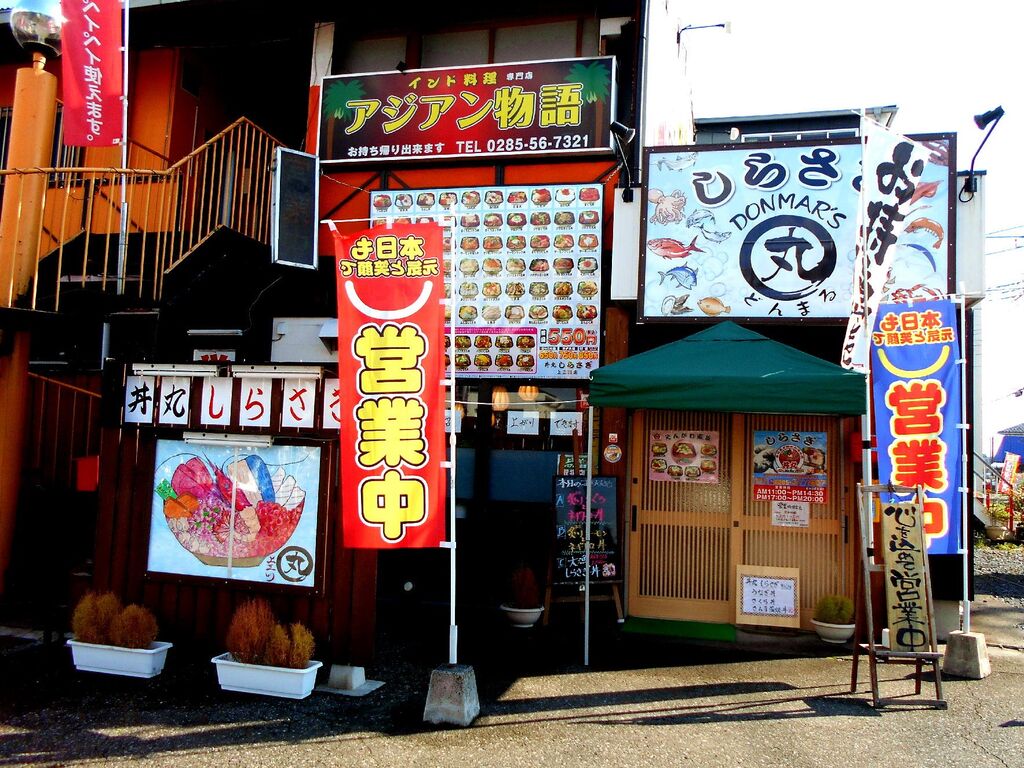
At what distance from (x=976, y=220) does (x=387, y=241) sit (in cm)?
664

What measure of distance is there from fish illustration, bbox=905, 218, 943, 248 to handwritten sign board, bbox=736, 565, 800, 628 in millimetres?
4109

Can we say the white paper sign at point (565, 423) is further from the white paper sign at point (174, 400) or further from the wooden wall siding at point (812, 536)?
the white paper sign at point (174, 400)

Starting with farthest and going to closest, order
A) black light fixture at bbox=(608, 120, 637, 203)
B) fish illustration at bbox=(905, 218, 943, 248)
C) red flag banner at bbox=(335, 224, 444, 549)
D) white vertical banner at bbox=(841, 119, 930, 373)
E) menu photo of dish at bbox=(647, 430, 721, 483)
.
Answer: black light fixture at bbox=(608, 120, 637, 203), menu photo of dish at bbox=(647, 430, 721, 483), fish illustration at bbox=(905, 218, 943, 248), white vertical banner at bbox=(841, 119, 930, 373), red flag banner at bbox=(335, 224, 444, 549)

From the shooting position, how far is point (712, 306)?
9023mm

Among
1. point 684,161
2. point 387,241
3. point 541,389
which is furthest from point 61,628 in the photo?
point 684,161

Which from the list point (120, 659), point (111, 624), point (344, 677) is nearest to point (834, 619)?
point (344, 677)

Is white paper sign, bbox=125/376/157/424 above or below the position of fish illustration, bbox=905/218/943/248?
below

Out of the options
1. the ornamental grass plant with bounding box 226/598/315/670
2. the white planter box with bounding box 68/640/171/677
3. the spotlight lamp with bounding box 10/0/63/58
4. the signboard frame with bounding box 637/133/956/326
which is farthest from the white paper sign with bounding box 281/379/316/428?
the spotlight lamp with bounding box 10/0/63/58

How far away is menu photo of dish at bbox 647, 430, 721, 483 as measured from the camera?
30.8 feet

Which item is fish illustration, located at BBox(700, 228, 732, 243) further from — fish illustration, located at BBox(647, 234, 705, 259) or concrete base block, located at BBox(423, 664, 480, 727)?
concrete base block, located at BBox(423, 664, 480, 727)

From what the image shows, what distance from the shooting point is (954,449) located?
298 inches

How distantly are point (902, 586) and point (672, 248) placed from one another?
4473 millimetres

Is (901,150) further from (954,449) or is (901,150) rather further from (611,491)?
(611,491)

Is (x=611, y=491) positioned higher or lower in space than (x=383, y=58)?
lower
